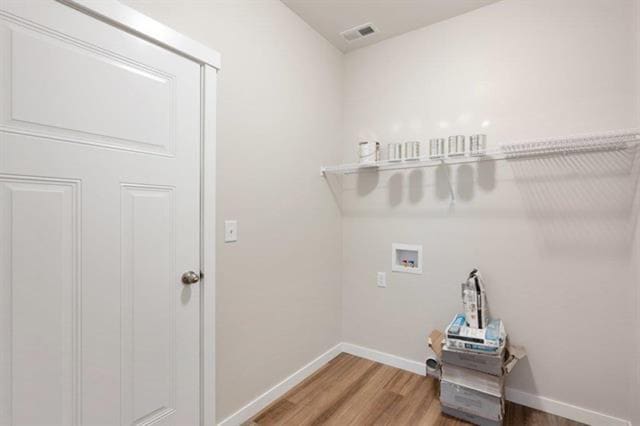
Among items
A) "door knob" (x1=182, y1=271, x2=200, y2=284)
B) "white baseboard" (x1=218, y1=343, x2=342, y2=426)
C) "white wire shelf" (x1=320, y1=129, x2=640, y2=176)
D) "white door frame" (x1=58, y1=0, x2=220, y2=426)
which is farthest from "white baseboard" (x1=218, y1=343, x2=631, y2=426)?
"white wire shelf" (x1=320, y1=129, x2=640, y2=176)

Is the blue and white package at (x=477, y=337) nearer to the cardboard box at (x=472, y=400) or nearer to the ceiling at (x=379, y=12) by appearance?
the cardboard box at (x=472, y=400)

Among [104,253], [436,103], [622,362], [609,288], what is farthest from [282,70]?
[622,362]

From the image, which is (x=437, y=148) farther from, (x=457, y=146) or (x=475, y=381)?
(x=475, y=381)

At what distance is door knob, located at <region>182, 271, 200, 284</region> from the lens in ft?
5.14

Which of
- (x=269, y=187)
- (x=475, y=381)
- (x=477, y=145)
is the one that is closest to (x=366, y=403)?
(x=475, y=381)

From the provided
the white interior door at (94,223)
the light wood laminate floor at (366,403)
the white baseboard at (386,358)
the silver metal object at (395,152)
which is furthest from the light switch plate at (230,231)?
the white baseboard at (386,358)

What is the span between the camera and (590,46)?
184 cm

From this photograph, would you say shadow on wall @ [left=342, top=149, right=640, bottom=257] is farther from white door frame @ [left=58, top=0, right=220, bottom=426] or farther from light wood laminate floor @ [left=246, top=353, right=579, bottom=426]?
white door frame @ [left=58, top=0, right=220, bottom=426]

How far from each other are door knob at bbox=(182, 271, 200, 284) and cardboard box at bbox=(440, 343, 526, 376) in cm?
149

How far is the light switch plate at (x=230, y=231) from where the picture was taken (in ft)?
5.82

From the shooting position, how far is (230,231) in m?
1.80

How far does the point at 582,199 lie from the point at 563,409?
1248 mm

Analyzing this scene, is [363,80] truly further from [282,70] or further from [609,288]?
[609,288]

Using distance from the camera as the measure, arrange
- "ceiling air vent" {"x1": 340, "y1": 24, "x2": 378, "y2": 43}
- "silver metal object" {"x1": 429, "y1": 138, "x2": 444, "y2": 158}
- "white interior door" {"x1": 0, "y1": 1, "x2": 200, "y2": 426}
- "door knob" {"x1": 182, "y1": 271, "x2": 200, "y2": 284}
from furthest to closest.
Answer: "ceiling air vent" {"x1": 340, "y1": 24, "x2": 378, "y2": 43} < "silver metal object" {"x1": 429, "y1": 138, "x2": 444, "y2": 158} < "door knob" {"x1": 182, "y1": 271, "x2": 200, "y2": 284} < "white interior door" {"x1": 0, "y1": 1, "x2": 200, "y2": 426}
